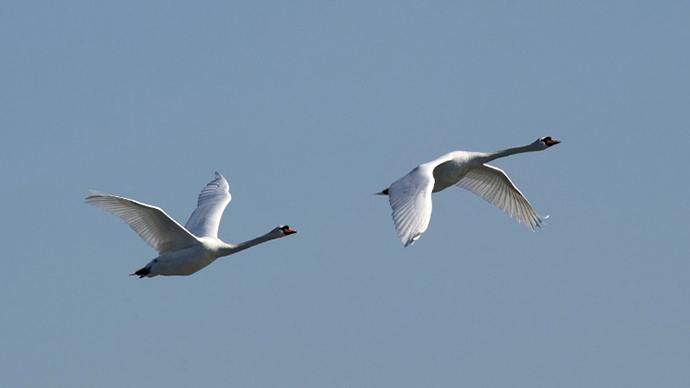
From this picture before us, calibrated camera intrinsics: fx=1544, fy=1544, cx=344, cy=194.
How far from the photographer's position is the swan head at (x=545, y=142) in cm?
3847

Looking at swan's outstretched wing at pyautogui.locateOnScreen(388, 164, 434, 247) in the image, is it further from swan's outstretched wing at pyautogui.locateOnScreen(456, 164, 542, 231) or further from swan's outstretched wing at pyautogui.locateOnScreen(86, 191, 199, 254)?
swan's outstretched wing at pyautogui.locateOnScreen(456, 164, 542, 231)

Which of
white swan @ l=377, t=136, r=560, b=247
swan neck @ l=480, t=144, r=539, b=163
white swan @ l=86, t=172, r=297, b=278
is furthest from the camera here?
swan neck @ l=480, t=144, r=539, b=163

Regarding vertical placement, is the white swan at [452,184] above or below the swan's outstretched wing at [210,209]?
below

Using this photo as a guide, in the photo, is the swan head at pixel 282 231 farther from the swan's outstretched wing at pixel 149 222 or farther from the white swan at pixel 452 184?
the white swan at pixel 452 184

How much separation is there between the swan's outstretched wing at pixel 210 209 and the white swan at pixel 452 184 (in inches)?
169

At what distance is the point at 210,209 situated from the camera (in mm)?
39062

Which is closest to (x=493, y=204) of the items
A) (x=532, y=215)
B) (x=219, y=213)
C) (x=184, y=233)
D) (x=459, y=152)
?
(x=532, y=215)

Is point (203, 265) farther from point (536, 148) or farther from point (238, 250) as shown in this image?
point (536, 148)

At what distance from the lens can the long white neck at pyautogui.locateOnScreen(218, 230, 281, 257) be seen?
34688 millimetres

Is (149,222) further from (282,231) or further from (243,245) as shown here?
(282,231)

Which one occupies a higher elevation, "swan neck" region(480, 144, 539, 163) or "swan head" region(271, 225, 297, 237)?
"swan neck" region(480, 144, 539, 163)

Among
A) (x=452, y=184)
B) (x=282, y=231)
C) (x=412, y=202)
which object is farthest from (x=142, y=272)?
(x=452, y=184)

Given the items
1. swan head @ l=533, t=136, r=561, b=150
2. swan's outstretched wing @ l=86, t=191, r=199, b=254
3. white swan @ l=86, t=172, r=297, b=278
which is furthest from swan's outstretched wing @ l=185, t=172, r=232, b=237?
swan head @ l=533, t=136, r=561, b=150

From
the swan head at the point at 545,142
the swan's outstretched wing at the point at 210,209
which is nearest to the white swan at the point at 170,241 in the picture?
the swan's outstretched wing at the point at 210,209
